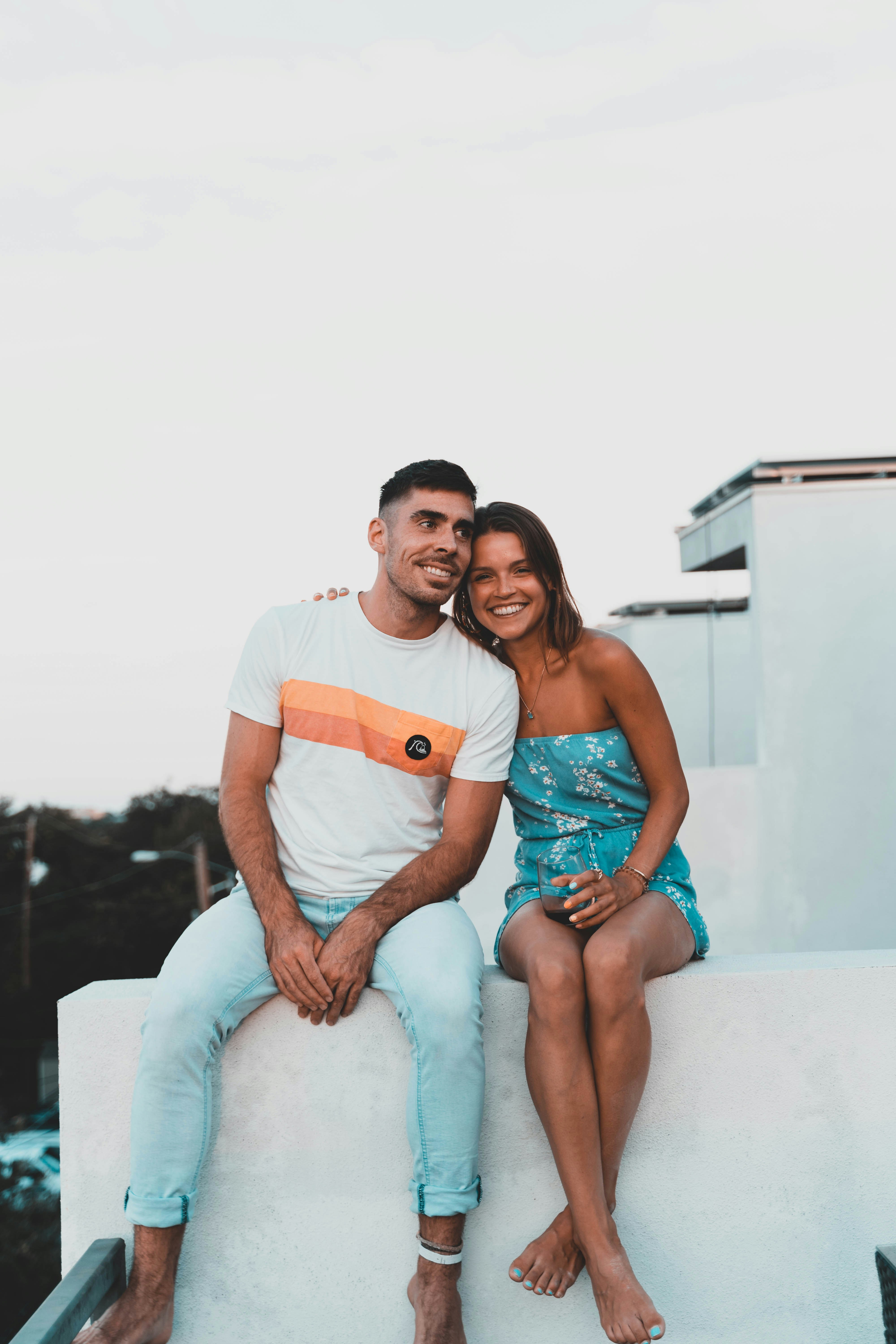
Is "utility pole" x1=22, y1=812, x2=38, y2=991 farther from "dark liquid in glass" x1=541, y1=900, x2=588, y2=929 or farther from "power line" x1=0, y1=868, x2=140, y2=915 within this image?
"dark liquid in glass" x1=541, y1=900, x2=588, y2=929

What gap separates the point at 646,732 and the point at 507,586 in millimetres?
464

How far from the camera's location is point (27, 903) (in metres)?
30.7

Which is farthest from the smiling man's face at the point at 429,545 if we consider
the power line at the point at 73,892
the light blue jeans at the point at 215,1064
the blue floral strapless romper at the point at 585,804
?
the power line at the point at 73,892

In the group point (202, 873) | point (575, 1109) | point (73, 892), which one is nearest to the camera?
point (575, 1109)

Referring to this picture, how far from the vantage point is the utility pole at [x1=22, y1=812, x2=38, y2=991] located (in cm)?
2864

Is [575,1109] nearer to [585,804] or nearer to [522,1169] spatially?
[522,1169]

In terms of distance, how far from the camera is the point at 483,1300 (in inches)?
76.0

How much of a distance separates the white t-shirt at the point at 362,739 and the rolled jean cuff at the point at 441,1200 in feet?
1.89

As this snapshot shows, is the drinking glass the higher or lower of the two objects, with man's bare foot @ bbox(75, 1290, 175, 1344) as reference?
higher

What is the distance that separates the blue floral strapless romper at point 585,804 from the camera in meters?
2.21

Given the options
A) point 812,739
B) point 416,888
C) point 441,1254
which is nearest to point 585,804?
point 416,888

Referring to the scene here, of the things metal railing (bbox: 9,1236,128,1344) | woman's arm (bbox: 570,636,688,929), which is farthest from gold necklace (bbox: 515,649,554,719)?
metal railing (bbox: 9,1236,128,1344)

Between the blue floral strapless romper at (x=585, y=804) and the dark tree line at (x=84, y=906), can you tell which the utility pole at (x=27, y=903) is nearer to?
the dark tree line at (x=84, y=906)

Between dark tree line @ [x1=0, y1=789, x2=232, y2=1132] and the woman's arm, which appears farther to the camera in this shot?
dark tree line @ [x1=0, y1=789, x2=232, y2=1132]
